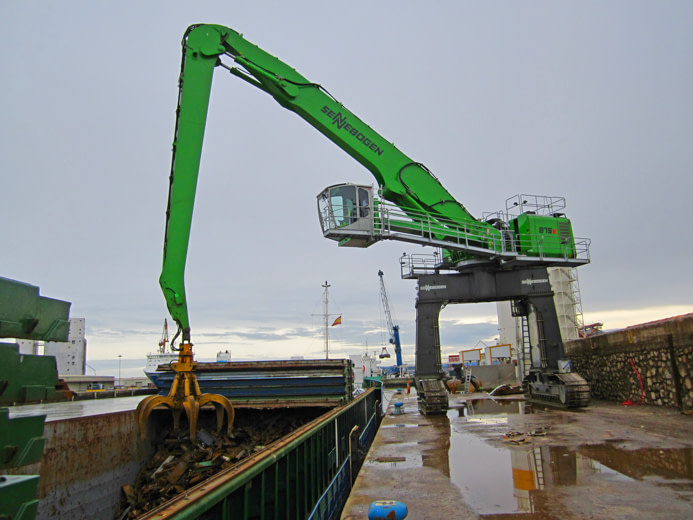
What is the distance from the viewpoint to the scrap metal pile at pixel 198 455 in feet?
30.4

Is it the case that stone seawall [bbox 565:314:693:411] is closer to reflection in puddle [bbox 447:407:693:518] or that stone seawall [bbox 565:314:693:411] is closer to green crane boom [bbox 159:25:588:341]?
green crane boom [bbox 159:25:588:341]

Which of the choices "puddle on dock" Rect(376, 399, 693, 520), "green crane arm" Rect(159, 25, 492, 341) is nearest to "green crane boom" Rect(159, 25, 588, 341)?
"green crane arm" Rect(159, 25, 492, 341)

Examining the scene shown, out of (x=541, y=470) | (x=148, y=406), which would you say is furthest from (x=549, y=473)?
(x=148, y=406)

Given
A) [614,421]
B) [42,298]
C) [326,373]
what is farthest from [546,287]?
[42,298]

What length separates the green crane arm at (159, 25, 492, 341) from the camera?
9.30 meters

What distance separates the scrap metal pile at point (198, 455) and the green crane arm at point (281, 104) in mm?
3526

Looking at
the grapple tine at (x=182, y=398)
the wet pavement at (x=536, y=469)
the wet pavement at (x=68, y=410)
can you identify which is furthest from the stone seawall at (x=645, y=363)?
the wet pavement at (x=68, y=410)

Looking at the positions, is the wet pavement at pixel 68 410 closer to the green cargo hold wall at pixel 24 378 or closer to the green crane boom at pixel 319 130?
the green crane boom at pixel 319 130

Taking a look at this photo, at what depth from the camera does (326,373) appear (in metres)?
12.4

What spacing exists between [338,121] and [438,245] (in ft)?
18.2

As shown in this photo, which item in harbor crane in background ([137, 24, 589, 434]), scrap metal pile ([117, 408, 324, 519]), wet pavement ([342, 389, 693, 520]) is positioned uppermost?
harbor crane in background ([137, 24, 589, 434])

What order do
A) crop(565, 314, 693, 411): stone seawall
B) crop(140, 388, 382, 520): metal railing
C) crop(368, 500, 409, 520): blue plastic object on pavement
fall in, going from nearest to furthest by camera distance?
1. crop(140, 388, 382, 520): metal railing
2. crop(368, 500, 409, 520): blue plastic object on pavement
3. crop(565, 314, 693, 411): stone seawall

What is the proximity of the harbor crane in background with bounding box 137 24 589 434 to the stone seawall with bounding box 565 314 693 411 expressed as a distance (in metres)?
1.97

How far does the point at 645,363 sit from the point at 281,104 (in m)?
14.5
